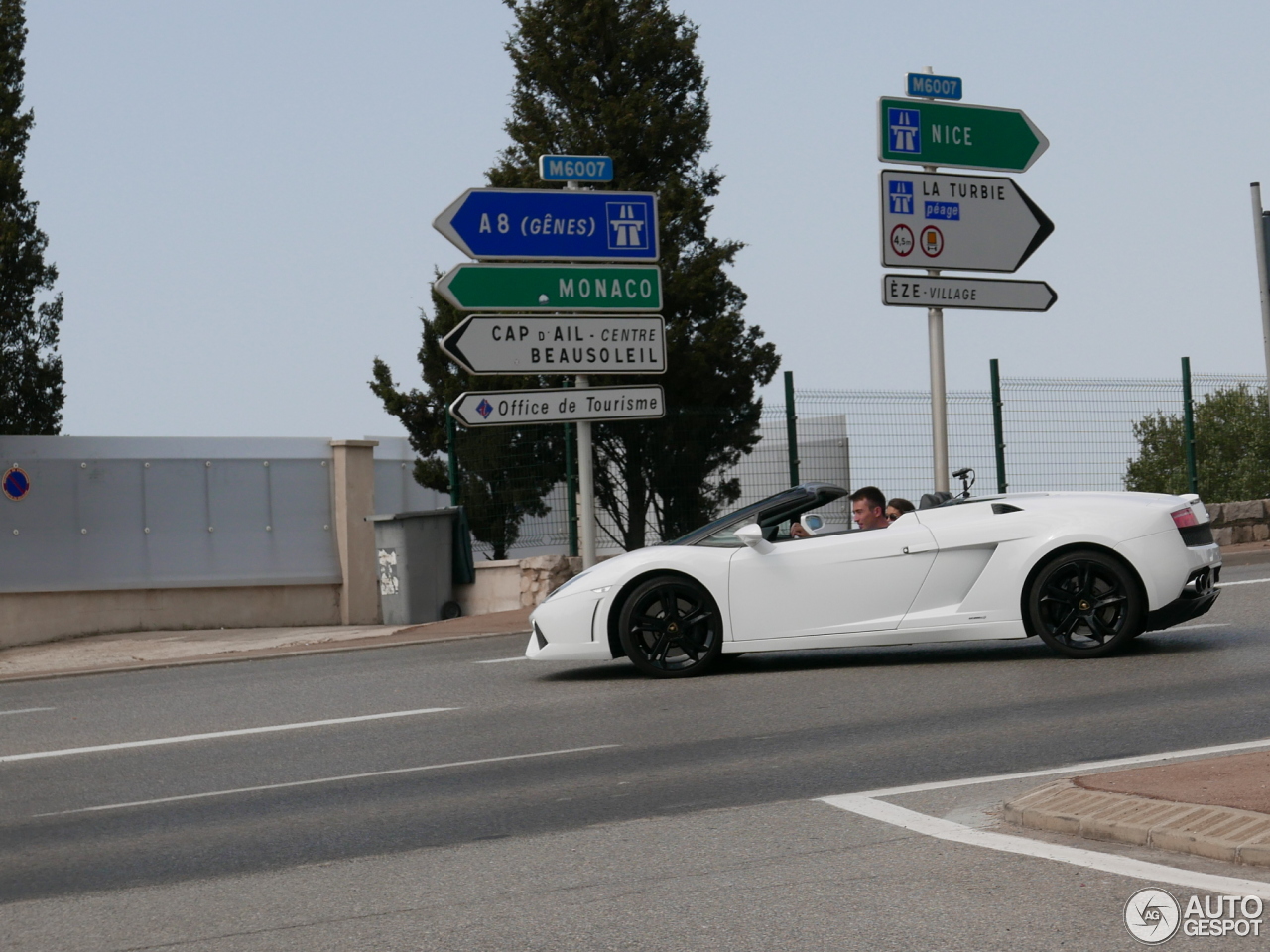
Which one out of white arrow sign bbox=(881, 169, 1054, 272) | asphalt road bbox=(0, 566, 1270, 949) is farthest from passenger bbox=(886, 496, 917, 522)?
white arrow sign bbox=(881, 169, 1054, 272)

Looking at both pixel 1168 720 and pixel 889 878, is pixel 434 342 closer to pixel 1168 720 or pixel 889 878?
pixel 1168 720

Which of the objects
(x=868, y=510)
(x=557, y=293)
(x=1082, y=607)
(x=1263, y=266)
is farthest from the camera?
(x=1263, y=266)

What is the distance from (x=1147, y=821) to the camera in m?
5.43

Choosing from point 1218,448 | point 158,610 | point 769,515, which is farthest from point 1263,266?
point 158,610

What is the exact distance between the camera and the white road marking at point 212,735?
30.3 feet

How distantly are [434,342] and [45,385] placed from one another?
28.1 feet

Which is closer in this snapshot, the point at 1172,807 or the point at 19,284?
the point at 1172,807

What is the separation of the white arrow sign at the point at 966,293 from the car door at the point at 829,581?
577 centimetres

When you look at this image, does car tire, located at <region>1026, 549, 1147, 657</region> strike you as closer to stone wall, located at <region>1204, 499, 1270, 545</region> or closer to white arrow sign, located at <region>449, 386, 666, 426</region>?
white arrow sign, located at <region>449, 386, 666, 426</region>

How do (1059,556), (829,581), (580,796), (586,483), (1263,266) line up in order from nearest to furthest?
1. (580,796)
2. (1059,556)
3. (829,581)
4. (586,483)
5. (1263,266)

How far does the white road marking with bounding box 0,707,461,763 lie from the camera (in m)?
9.24

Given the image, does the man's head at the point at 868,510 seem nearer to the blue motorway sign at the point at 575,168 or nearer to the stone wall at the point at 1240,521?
the blue motorway sign at the point at 575,168

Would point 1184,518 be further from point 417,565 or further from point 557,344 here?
point 417,565

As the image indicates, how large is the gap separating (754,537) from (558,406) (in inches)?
226
